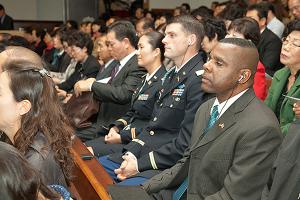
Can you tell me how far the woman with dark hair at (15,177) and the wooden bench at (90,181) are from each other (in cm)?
122

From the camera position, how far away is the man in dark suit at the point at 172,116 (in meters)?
2.70

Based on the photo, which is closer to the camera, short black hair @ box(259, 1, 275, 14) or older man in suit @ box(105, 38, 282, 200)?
older man in suit @ box(105, 38, 282, 200)

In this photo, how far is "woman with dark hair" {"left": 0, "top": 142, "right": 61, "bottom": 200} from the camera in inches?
38.2

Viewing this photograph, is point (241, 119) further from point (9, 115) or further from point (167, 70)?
point (167, 70)

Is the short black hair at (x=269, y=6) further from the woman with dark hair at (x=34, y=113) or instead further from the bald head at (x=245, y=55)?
the woman with dark hair at (x=34, y=113)

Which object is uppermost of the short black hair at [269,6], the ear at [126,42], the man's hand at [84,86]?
the short black hair at [269,6]

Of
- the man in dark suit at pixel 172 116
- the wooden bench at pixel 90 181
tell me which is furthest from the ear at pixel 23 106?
the man in dark suit at pixel 172 116

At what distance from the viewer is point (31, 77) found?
1955mm

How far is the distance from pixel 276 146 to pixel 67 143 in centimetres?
91

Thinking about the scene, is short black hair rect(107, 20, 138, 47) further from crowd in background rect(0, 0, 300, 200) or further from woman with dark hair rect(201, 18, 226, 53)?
woman with dark hair rect(201, 18, 226, 53)

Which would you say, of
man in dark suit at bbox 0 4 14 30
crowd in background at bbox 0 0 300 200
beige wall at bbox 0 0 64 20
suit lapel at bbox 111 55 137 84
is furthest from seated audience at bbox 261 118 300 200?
beige wall at bbox 0 0 64 20

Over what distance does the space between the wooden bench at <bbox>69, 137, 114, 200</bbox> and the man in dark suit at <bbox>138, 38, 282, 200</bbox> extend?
1.33 feet

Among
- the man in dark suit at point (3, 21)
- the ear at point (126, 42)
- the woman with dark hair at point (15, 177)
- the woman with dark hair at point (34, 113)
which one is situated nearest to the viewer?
the woman with dark hair at point (15, 177)

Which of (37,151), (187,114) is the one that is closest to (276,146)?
(187,114)
